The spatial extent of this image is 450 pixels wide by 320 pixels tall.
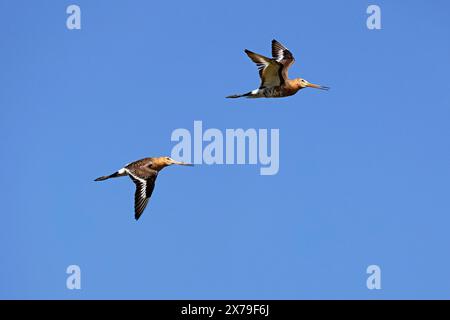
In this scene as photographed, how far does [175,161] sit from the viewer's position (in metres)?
21.2

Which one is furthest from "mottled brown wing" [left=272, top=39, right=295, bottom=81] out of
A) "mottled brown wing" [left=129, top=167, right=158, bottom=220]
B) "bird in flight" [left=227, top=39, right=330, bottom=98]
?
"mottled brown wing" [left=129, top=167, right=158, bottom=220]

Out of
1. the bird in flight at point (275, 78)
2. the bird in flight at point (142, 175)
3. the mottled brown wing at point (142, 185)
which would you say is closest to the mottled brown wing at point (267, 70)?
the bird in flight at point (275, 78)

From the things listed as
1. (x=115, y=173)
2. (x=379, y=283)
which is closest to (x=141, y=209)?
(x=115, y=173)

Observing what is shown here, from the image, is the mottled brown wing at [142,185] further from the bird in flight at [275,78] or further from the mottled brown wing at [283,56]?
the mottled brown wing at [283,56]

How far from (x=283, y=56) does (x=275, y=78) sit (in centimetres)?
45

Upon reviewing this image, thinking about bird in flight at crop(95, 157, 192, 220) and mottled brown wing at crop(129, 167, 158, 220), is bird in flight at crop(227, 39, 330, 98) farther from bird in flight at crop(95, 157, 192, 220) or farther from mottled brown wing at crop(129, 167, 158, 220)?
mottled brown wing at crop(129, 167, 158, 220)

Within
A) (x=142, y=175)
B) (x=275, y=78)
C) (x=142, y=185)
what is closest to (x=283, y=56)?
(x=275, y=78)

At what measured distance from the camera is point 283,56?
70.1 ft
